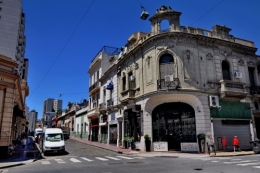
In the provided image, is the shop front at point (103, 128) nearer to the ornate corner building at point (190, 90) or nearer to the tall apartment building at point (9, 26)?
the ornate corner building at point (190, 90)

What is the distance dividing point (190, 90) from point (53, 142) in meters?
13.6

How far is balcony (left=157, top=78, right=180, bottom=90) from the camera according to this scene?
19641mm

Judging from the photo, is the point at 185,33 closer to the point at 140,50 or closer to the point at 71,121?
the point at 140,50

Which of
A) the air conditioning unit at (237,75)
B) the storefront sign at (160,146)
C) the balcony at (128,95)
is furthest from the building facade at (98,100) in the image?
the air conditioning unit at (237,75)

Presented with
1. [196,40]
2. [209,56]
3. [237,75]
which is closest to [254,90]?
[237,75]

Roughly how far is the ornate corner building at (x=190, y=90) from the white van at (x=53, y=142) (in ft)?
25.1

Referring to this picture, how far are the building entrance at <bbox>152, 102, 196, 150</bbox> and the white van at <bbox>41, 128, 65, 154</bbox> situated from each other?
8.92 meters

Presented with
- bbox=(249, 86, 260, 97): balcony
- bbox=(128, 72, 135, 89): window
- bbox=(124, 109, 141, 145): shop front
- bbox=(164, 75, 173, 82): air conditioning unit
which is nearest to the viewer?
bbox=(164, 75, 173, 82): air conditioning unit

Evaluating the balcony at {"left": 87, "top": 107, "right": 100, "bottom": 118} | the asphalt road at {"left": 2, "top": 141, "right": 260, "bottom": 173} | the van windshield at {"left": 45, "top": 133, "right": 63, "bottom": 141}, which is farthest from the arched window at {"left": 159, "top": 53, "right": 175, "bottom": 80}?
the balcony at {"left": 87, "top": 107, "right": 100, "bottom": 118}

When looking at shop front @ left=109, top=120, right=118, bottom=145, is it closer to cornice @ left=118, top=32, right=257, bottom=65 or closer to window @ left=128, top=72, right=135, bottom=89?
window @ left=128, top=72, right=135, bottom=89

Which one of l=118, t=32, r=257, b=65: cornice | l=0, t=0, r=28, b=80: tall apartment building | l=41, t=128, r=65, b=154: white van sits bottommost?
l=41, t=128, r=65, b=154: white van

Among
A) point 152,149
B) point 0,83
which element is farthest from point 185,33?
point 0,83

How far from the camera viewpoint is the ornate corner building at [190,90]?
19.7 meters

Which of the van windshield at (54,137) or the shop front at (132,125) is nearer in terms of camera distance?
the van windshield at (54,137)
